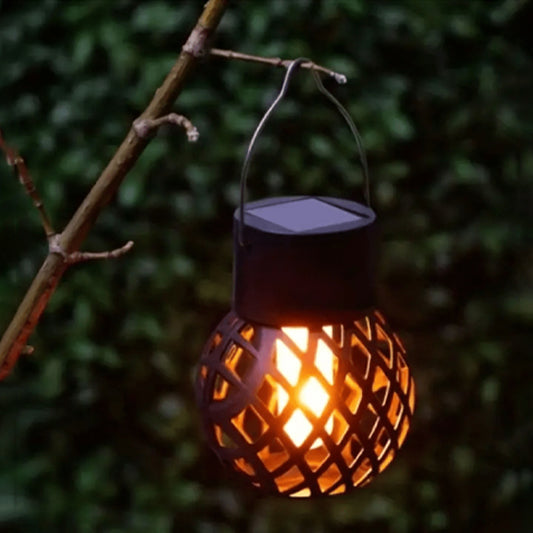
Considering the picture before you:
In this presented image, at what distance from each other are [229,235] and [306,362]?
1140 mm

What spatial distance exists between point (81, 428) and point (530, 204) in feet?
3.74

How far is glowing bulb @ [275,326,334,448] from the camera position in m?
0.99

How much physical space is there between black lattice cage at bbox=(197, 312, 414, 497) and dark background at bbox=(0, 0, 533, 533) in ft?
3.28

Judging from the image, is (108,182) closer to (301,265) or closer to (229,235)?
(301,265)

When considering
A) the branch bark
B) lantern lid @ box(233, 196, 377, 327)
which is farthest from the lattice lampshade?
the branch bark

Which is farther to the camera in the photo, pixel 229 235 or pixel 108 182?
pixel 229 235

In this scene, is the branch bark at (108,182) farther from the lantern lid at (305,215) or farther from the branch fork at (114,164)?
the lantern lid at (305,215)

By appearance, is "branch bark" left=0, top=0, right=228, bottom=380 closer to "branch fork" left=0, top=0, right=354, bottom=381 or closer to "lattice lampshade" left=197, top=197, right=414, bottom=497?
"branch fork" left=0, top=0, right=354, bottom=381

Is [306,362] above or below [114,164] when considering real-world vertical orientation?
below

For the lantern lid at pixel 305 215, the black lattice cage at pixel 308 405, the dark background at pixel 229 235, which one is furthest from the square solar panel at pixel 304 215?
the dark background at pixel 229 235

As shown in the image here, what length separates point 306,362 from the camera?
3.16 ft

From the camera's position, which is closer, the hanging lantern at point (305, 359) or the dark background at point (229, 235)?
the hanging lantern at point (305, 359)

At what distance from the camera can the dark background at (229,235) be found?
199cm

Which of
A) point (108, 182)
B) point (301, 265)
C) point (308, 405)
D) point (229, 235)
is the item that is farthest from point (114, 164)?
point (229, 235)
